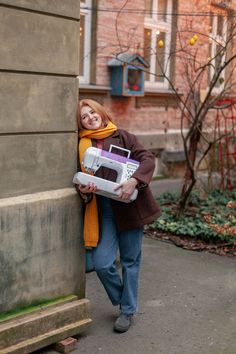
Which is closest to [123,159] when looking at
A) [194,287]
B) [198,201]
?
[194,287]

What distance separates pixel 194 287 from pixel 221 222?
2056 mm

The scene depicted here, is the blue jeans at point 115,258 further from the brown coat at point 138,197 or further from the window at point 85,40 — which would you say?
the window at point 85,40

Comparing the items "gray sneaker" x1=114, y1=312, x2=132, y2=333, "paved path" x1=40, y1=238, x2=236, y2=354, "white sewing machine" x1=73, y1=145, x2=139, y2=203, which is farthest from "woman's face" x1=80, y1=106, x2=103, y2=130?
"paved path" x1=40, y1=238, x2=236, y2=354

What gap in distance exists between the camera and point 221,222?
22.8ft

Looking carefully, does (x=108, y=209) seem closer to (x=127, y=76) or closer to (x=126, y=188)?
(x=126, y=188)

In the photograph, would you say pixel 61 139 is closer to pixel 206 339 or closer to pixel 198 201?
pixel 206 339

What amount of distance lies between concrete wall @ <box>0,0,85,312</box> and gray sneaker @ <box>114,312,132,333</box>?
1.45 feet

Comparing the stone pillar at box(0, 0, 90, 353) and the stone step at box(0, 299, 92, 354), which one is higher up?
the stone pillar at box(0, 0, 90, 353)

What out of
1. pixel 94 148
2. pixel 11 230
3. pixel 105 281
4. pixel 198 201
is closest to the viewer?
pixel 11 230

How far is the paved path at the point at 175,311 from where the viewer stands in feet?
12.6

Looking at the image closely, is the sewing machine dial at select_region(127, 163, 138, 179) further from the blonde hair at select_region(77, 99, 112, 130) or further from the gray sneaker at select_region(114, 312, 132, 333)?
the gray sneaker at select_region(114, 312, 132, 333)

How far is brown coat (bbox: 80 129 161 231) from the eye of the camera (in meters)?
3.74

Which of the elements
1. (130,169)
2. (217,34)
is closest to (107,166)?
(130,169)

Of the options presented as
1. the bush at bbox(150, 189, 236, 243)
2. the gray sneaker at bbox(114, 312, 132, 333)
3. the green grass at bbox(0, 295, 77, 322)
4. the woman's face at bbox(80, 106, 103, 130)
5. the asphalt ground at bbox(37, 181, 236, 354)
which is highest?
the woman's face at bbox(80, 106, 103, 130)
